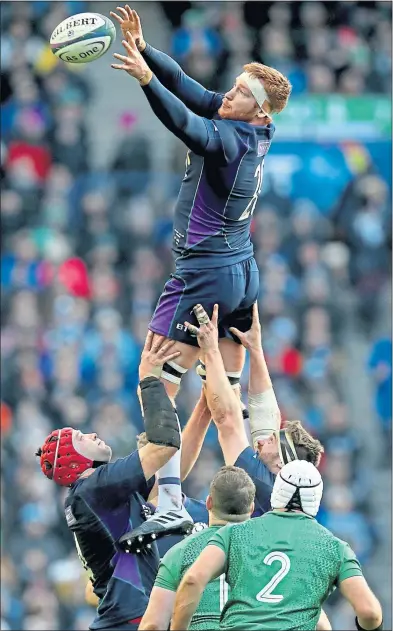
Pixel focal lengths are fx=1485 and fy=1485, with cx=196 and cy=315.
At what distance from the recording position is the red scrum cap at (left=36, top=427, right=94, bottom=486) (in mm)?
8359

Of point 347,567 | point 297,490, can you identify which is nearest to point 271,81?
point 297,490

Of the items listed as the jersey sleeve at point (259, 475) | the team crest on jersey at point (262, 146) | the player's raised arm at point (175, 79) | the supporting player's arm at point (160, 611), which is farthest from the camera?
the team crest on jersey at point (262, 146)

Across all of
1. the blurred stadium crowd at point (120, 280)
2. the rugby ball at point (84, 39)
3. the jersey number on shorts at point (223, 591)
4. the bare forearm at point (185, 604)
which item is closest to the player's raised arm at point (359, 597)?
the bare forearm at point (185, 604)

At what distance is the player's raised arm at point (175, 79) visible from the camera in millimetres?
8047

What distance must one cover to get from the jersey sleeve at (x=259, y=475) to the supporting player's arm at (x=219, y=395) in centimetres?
8

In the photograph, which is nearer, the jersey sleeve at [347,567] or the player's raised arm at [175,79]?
the jersey sleeve at [347,567]

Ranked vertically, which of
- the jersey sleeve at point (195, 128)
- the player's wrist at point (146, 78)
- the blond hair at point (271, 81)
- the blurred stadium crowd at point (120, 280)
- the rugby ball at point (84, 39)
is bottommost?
the blurred stadium crowd at point (120, 280)

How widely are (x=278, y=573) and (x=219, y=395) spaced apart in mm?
2004

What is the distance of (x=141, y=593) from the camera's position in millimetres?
8438

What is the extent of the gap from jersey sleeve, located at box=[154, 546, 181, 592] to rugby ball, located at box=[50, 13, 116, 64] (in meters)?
2.90

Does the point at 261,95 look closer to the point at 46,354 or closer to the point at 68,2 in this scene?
the point at 46,354

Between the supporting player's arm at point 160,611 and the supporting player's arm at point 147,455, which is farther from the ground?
the supporting player's arm at point 147,455

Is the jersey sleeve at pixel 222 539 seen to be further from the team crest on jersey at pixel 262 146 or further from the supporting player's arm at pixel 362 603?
the team crest on jersey at pixel 262 146

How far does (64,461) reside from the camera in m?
8.35
